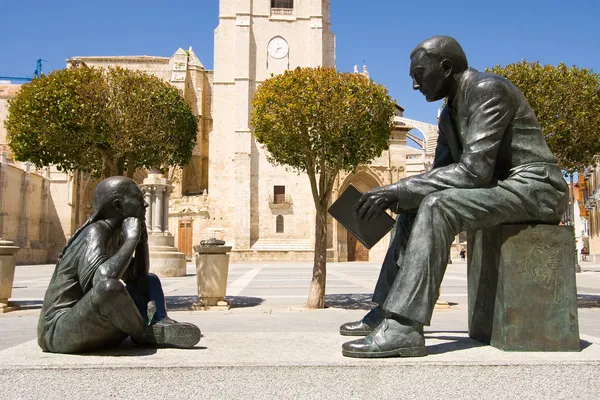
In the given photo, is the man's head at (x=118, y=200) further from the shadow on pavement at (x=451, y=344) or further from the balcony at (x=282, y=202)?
the balcony at (x=282, y=202)

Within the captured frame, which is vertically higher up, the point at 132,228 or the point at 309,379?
the point at 132,228

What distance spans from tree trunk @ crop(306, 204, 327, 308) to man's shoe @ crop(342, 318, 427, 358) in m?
7.21

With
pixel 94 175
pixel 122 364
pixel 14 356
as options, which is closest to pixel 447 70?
pixel 122 364

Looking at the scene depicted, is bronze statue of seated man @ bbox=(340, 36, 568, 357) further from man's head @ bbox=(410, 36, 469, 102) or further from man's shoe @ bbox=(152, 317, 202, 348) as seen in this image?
man's shoe @ bbox=(152, 317, 202, 348)

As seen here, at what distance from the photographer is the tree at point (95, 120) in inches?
386

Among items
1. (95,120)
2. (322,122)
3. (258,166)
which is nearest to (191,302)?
(95,120)

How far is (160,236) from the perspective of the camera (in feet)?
60.4

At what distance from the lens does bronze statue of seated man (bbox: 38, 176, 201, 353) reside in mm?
2674

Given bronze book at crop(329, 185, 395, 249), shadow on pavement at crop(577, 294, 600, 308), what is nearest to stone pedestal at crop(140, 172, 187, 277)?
shadow on pavement at crop(577, 294, 600, 308)

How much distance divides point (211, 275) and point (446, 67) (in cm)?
763

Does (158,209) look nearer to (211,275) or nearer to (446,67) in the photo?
(211,275)

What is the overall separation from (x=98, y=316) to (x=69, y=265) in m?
0.34

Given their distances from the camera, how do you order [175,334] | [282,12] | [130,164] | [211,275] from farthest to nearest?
[282,12] → [130,164] → [211,275] → [175,334]

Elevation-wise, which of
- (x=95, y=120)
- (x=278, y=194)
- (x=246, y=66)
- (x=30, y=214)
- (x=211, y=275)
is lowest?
(x=211, y=275)
